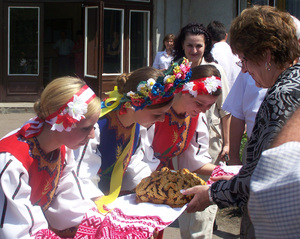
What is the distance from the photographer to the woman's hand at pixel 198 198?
8.34ft

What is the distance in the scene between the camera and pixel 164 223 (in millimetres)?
2465

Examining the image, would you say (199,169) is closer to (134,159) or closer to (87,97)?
(134,159)

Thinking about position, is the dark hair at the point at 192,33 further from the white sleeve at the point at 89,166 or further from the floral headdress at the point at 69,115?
the floral headdress at the point at 69,115

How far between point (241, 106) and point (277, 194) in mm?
2817

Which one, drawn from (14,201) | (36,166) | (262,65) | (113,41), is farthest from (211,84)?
(113,41)

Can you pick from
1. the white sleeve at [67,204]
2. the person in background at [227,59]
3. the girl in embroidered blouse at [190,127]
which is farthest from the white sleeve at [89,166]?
the person in background at [227,59]

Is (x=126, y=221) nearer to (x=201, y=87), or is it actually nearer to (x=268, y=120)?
(x=268, y=120)

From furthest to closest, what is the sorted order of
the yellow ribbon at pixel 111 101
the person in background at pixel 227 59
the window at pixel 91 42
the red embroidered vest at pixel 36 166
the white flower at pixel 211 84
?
the window at pixel 91 42 → the person in background at pixel 227 59 → the white flower at pixel 211 84 → the yellow ribbon at pixel 111 101 → the red embroidered vest at pixel 36 166

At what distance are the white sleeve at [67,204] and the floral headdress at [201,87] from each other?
3.52 feet

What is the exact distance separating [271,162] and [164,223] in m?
1.53

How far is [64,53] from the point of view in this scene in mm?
14797

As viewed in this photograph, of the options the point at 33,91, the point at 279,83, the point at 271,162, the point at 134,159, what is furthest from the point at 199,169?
the point at 33,91

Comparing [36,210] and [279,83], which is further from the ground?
[279,83]

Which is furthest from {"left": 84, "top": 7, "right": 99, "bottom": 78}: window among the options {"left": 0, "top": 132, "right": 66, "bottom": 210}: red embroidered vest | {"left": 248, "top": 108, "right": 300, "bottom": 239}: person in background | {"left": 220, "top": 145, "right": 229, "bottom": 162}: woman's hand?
{"left": 248, "top": 108, "right": 300, "bottom": 239}: person in background
